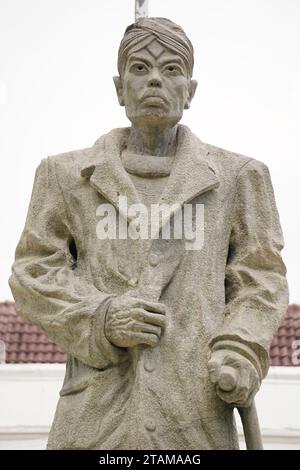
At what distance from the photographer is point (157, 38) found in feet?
16.7

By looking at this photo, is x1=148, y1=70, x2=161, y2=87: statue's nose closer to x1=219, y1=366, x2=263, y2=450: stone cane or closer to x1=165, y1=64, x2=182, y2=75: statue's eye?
x1=165, y1=64, x2=182, y2=75: statue's eye

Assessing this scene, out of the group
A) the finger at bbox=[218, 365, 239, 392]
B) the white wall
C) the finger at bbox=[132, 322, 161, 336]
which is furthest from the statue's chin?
the white wall

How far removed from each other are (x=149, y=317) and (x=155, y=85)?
1.18 m

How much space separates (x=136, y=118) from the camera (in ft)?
16.7

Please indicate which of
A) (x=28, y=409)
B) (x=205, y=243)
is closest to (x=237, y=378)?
(x=205, y=243)

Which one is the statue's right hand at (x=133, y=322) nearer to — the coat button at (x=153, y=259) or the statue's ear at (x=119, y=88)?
the coat button at (x=153, y=259)

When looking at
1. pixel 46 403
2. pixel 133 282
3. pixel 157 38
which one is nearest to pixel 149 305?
pixel 133 282

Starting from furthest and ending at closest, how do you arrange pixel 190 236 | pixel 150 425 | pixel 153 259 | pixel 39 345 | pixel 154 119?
pixel 39 345 < pixel 154 119 < pixel 190 236 < pixel 153 259 < pixel 150 425

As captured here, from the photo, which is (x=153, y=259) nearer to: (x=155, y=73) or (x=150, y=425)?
(x=150, y=425)

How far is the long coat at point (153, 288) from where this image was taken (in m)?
4.56

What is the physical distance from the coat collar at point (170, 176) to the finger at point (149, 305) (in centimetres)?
43

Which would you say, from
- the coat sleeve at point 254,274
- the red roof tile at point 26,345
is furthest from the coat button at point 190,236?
the red roof tile at point 26,345

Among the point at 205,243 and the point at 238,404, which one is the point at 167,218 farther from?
the point at 238,404

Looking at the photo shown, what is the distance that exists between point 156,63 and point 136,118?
0.95 ft
